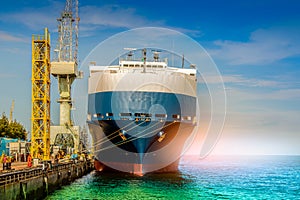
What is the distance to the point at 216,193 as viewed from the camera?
38.6 metres

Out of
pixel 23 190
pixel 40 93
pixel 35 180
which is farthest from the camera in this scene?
pixel 40 93

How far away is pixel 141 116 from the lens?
43219 millimetres

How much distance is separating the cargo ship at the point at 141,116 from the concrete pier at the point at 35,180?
5743mm

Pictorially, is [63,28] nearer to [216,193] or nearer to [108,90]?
[108,90]

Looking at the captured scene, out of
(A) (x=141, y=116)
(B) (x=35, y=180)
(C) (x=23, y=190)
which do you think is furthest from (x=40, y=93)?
(C) (x=23, y=190)

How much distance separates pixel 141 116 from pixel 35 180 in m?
15.5

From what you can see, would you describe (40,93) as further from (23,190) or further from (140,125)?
(23,190)

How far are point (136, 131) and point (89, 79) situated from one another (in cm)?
1282

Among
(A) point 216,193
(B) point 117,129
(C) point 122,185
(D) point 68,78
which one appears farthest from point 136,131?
(D) point 68,78

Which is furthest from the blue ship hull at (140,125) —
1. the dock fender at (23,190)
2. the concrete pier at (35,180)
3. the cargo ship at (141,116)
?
the dock fender at (23,190)

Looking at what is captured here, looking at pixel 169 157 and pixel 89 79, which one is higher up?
pixel 89 79

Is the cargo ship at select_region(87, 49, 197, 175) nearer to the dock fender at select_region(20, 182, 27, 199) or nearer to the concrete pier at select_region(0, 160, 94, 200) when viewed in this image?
the concrete pier at select_region(0, 160, 94, 200)

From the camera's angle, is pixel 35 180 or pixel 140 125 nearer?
pixel 35 180

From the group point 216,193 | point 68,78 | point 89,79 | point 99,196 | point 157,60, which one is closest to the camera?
point 99,196
